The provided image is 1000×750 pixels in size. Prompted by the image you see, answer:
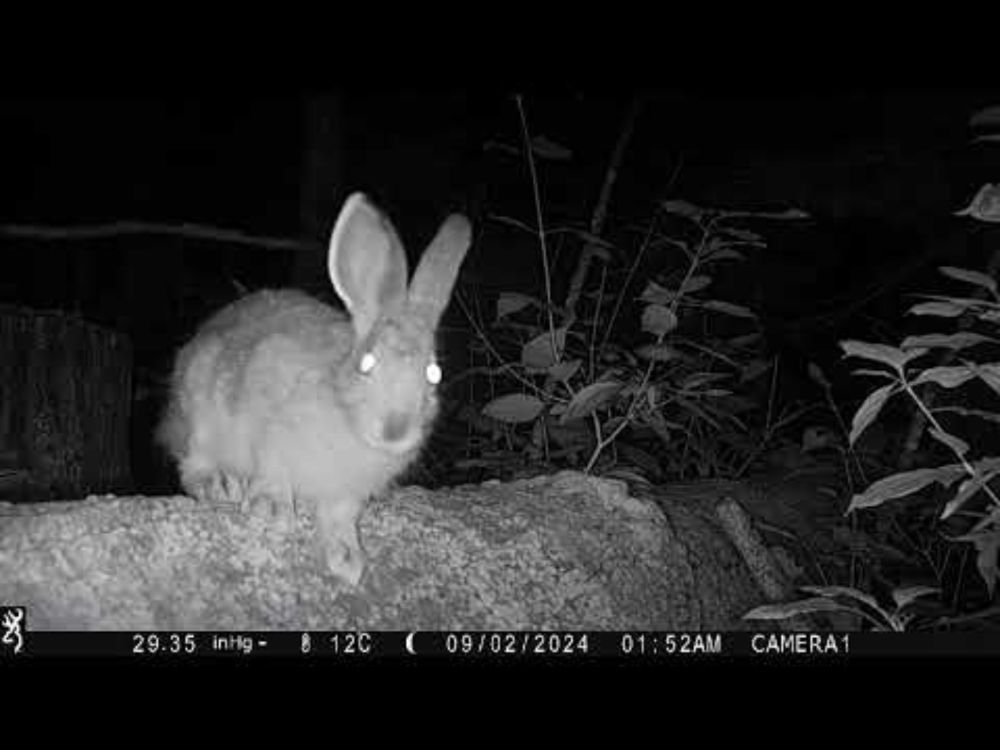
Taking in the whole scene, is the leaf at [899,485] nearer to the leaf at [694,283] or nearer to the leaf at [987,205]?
the leaf at [987,205]

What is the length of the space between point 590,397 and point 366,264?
75 cm

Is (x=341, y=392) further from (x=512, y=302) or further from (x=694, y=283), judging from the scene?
(x=694, y=283)

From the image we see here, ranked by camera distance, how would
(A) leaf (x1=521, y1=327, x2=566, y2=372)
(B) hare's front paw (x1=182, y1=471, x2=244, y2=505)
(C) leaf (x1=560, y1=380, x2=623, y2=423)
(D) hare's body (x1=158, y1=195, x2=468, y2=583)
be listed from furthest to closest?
(A) leaf (x1=521, y1=327, x2=566, y2=372), (C) leaf (x1=560, y1=380, x2=623, y2=423), (B) hare's front paw (x1=182, y1=471, x2=244, y2=505), (D) hare's body (x1=158, y1=195, x2=468, y2=583)

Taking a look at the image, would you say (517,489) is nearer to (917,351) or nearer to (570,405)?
(570,405)

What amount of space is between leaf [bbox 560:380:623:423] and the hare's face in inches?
25.1

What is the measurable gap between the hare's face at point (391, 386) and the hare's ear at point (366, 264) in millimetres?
80

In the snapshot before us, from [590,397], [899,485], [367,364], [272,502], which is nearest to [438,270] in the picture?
[367,364]

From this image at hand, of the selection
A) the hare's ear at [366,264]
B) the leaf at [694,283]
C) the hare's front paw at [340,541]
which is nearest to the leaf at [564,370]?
the leaf at [694,283]

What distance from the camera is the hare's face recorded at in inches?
72.4

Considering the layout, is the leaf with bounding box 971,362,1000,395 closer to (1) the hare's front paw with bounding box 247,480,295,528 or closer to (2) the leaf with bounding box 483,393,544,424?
(2) the leaf with bounding box 483,393,544,424

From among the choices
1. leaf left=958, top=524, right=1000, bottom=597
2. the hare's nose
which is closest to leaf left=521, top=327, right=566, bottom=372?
the hare's nose

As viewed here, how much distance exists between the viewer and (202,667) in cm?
168

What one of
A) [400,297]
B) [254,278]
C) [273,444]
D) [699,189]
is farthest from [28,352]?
[699,189]

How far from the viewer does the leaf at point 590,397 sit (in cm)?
249
